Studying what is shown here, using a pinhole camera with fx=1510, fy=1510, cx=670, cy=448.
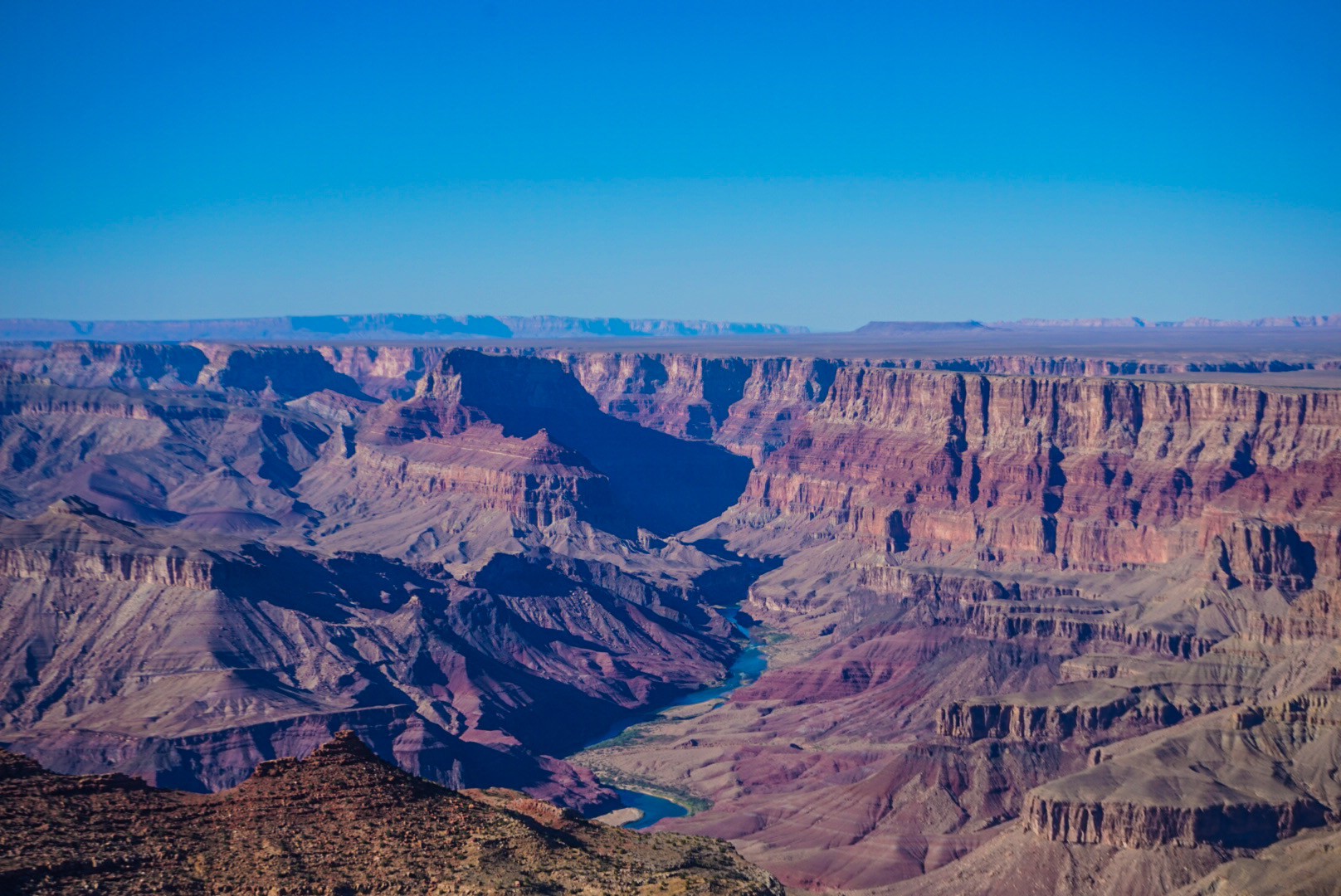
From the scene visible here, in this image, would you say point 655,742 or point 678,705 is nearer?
point 655,742

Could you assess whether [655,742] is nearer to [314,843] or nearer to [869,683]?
[869,683]

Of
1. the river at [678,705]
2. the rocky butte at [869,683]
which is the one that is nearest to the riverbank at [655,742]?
the river at [678,705]

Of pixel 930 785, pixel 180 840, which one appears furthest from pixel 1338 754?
pixel 180 840

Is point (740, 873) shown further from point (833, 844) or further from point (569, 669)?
point (569, 669)

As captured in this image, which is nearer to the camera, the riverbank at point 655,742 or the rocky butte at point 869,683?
the rocky butte at point 869,683

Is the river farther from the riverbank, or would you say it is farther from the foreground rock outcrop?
the foreground rock outcrop

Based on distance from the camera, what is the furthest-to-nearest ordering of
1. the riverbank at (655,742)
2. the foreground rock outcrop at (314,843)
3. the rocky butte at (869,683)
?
1. the riverbank at (655,742)
2. the rocky butte at (869,683)
3. the foreground rock outcrop at (314,843)

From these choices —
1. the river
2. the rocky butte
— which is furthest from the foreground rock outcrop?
the river

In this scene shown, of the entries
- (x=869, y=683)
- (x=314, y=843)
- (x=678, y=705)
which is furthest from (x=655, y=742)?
(x=314, y=843)

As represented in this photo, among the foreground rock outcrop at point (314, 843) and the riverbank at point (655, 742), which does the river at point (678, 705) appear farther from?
the foreground rock outcrop at point (314, 843)
